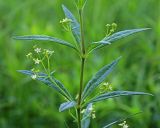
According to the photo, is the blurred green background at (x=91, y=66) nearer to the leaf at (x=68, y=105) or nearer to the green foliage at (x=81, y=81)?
the green foliage at (x=81, y=81)

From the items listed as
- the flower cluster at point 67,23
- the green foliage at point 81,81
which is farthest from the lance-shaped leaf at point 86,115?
the flower cluster at point 67,23

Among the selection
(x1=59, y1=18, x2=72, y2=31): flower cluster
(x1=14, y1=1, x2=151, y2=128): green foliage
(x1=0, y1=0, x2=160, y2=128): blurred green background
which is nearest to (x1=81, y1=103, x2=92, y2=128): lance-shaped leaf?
(x1=14, y1=1, x2=151, y2=128): green foliage

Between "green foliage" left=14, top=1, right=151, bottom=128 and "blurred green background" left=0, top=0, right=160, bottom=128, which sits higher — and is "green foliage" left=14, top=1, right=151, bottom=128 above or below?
above

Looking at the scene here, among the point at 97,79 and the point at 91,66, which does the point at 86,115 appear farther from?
the point at 91,66

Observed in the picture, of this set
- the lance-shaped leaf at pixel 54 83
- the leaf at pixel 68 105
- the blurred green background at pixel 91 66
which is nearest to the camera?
the leaf at pixel 68 105

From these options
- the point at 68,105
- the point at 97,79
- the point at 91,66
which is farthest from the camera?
the point at 91,66

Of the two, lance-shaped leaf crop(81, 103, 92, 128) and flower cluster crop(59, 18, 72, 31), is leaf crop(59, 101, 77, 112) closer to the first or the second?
lance-shaped leaf crop(81, 103, 92, 128)

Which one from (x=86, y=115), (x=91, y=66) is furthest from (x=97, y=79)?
(x=91, y=66)

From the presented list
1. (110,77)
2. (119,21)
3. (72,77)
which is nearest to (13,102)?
(72,77)

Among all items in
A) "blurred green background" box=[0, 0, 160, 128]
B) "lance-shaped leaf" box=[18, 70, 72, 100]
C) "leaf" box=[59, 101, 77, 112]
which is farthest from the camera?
"blurred green background" box=[0, 0, 160, 128]
